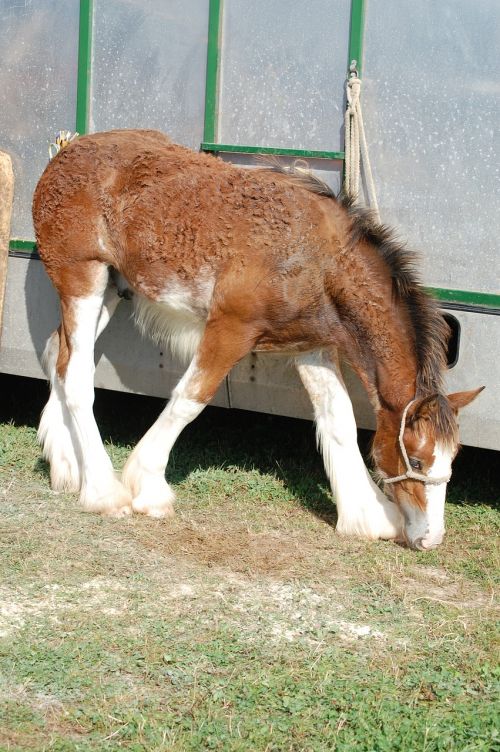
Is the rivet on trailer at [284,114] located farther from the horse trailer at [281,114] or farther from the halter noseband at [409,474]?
the halter noseband at [409,474]

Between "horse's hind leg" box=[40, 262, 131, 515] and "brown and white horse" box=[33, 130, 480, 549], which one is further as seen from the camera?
"horse's hind leg" box=[40, 262, 131, 515]

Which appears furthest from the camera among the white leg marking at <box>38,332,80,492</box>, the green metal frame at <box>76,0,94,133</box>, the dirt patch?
the green metal frame at <box>76,0,94,133</box>

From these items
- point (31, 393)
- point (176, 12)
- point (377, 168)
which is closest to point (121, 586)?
point (377, 168)

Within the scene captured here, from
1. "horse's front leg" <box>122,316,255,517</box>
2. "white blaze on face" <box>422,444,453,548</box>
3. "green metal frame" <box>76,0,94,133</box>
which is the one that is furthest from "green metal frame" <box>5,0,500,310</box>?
"horse's front leg" <box>122,316,255,517</box>

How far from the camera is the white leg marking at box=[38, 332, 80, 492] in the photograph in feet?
18.4

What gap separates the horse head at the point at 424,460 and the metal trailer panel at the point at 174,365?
0.97ft

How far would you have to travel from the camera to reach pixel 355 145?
206 inches

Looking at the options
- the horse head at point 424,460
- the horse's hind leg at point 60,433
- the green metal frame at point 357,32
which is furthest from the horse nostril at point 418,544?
the green metal frame at point 357,32

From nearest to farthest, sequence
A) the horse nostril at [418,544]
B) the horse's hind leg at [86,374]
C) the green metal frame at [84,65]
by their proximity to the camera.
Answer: the horse nostril at [418,544] < the horse's hind leg at [86,374] < the green metal frame at [84,65]

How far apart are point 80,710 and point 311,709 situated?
74 centimetres

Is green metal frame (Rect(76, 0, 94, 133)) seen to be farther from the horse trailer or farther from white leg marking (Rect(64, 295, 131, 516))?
white leg marking (Rect(64, 295, 131, 516))

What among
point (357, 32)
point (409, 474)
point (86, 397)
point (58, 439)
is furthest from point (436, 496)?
point (357, 32)

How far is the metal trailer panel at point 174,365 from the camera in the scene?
5.08 m

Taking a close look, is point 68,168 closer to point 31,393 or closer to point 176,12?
point 176,12
